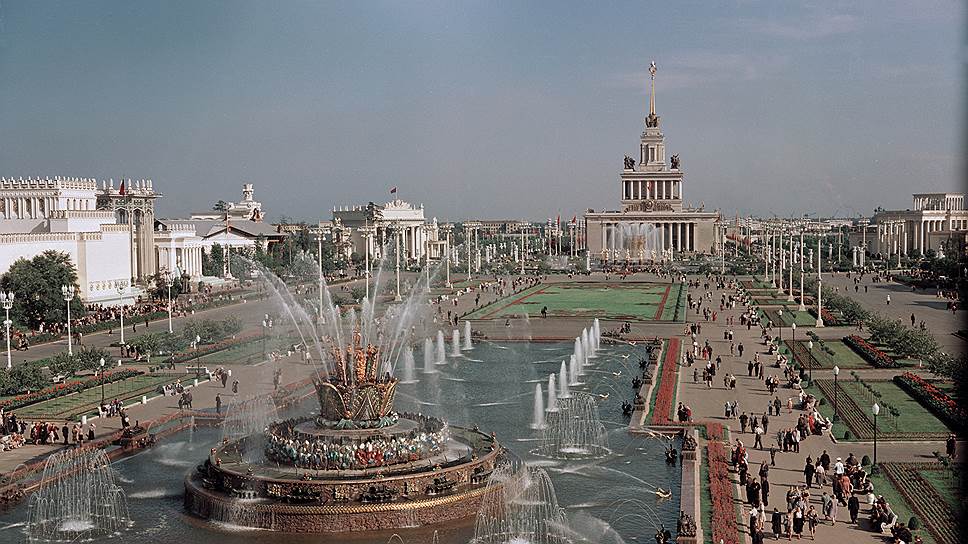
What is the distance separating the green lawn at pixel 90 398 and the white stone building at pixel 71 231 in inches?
1255

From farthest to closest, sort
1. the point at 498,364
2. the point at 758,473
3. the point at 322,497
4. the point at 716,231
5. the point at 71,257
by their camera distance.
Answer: the point at 716,231 → the point at 71,257 → the point at 498,364 → the point at 758,473 → the point at 322,497

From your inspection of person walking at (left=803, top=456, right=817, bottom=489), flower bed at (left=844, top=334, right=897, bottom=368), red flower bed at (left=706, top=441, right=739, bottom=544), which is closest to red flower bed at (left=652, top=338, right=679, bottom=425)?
red flower bed at (left=706, top=441, right=739, bottom=544)

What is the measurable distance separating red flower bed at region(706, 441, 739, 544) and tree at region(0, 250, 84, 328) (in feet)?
146

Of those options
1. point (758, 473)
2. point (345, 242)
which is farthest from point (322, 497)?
point (345, 242)

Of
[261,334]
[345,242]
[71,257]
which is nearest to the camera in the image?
[261,334]

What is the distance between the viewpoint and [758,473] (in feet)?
84.9

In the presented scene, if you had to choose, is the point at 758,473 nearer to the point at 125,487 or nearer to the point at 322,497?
the point at 322,497

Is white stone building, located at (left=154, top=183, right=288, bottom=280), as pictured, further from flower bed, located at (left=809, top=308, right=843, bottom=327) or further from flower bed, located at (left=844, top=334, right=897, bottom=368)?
flower bed, located at (left=844, top=334, right=897, bottom=368)

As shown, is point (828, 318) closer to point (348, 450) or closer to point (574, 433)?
point (574, 433)

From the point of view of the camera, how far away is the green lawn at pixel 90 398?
35250 mm

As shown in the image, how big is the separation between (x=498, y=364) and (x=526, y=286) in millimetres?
48516

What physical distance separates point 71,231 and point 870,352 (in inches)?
2391

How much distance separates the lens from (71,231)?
80688mm

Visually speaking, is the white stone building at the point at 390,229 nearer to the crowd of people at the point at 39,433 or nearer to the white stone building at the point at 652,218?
the white stone building at the point at 652,218
